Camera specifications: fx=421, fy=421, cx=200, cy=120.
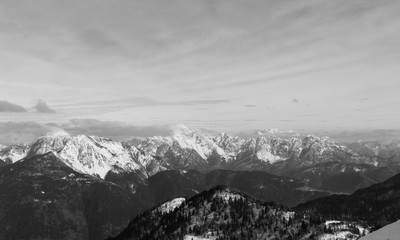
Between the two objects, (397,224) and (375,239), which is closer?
(375,239)
